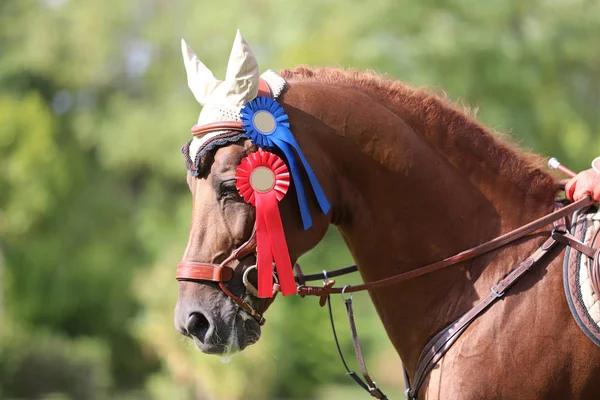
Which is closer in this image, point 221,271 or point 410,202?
point 221,271

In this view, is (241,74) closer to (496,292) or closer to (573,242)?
(496,292)

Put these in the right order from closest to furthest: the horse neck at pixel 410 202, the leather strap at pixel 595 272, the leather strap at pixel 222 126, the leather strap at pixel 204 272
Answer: the leather strap at pixel 595 272 < the leather strap at pixel 204 272 < the leather strap at pixel 222 126 < the horse neck at pixel 410 202

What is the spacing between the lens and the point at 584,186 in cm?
336

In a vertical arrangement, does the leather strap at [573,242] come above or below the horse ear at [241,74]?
below

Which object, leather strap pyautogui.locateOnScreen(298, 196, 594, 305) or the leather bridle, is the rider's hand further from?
the leather bridle

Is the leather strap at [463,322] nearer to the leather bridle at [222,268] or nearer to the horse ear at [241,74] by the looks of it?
the leather bridle at [222,268]

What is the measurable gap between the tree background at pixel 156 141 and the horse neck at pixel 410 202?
11.4 metres

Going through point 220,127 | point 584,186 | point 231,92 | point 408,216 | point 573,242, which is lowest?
point 573,242

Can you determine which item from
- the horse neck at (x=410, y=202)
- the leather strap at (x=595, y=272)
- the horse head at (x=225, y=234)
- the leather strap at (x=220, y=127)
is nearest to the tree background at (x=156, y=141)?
the horse neck at (x=410, y=202)

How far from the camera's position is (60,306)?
82.8ft

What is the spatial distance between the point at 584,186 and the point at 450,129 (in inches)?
26.2

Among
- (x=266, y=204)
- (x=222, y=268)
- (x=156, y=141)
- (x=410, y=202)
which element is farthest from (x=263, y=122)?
(x=156, y=141)

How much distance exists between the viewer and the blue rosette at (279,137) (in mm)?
3305

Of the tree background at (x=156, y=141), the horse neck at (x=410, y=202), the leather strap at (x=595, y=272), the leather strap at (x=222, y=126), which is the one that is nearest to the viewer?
the leather strap at (x=595, y=272)
